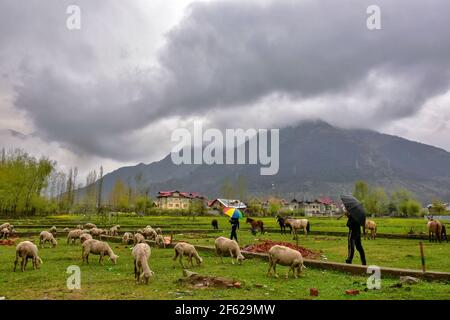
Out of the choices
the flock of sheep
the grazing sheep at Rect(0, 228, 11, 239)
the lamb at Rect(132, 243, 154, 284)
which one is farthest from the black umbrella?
the grazing sheep at Rect(0, 228, 11, 239)

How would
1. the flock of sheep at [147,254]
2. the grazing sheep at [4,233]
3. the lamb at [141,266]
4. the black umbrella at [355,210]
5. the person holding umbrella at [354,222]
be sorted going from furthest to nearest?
the grazing sheep at [4,233] < the black umbrella at [355,210] < the person holding umbrella at [354,222] < the flock of sheep at [147,254] < the lamb at [141,266]

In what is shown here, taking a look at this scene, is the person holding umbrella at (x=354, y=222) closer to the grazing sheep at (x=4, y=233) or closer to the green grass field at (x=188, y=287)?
the green grass field at (x=188, y=287)

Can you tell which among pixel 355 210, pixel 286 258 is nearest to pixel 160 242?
pixel 286 258

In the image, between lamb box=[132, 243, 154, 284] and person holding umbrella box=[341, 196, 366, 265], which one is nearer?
lamb box=[132, 243, 154, 284]

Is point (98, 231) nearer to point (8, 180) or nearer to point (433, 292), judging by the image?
point (433, 292)

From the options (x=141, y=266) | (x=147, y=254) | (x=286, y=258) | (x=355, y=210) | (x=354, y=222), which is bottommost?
(x=141, y=266)

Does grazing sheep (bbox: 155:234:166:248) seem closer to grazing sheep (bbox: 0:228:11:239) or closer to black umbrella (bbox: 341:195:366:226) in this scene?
black umbrella (bbox: 341:195:366:226)

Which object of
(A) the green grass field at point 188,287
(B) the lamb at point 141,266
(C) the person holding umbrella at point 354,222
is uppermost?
(C) the person holding umbrella at point 354,222

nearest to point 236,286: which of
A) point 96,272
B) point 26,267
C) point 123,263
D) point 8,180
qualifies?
point 96,272

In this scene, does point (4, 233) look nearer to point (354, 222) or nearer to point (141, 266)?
point (141, 266)

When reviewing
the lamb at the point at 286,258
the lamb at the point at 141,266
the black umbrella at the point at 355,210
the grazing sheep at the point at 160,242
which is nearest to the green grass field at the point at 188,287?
the lamb at the point at 141,266

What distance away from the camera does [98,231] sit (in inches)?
1261
